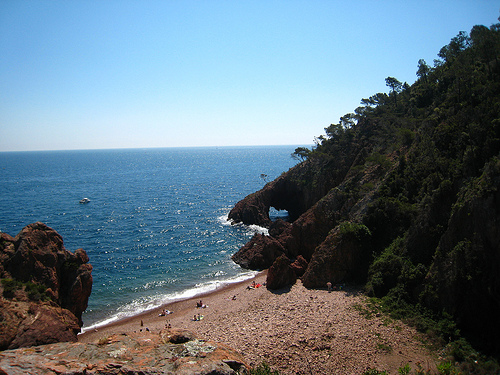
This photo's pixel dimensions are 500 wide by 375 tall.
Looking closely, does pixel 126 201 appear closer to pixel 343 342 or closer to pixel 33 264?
pixel 33 264

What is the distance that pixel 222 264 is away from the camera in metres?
44.4

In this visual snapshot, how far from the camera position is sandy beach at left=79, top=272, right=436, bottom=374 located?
19531 millimetres

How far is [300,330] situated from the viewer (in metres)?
23.5

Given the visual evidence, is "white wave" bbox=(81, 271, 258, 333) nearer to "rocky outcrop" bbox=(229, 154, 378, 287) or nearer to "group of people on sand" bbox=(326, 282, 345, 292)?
"rocky outcrop" bbox=(229, 154, 378, 287)

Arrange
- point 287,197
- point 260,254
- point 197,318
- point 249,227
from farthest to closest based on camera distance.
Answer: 1. point 287,197
2. point 249,227
3. point 260,254
4. point 197,318

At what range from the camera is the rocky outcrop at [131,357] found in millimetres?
11367

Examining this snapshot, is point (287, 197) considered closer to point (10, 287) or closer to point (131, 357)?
point (10, 287)

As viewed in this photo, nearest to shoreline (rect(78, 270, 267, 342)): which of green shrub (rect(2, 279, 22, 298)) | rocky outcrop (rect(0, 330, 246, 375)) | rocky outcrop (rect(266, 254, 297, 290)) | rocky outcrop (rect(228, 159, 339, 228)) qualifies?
rocky outcrop (rect(266, 254, 297, 290))

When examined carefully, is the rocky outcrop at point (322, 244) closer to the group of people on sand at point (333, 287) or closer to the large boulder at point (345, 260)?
the large boulder at point (345, 260)

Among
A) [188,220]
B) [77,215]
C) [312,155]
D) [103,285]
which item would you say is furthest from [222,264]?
[77,215]

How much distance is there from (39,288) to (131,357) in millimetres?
11967

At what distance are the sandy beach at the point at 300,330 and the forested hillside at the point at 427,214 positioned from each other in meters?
3.07

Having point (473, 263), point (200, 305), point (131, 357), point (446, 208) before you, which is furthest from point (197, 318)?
point (446, 208)

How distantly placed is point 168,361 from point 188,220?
2161 inches
